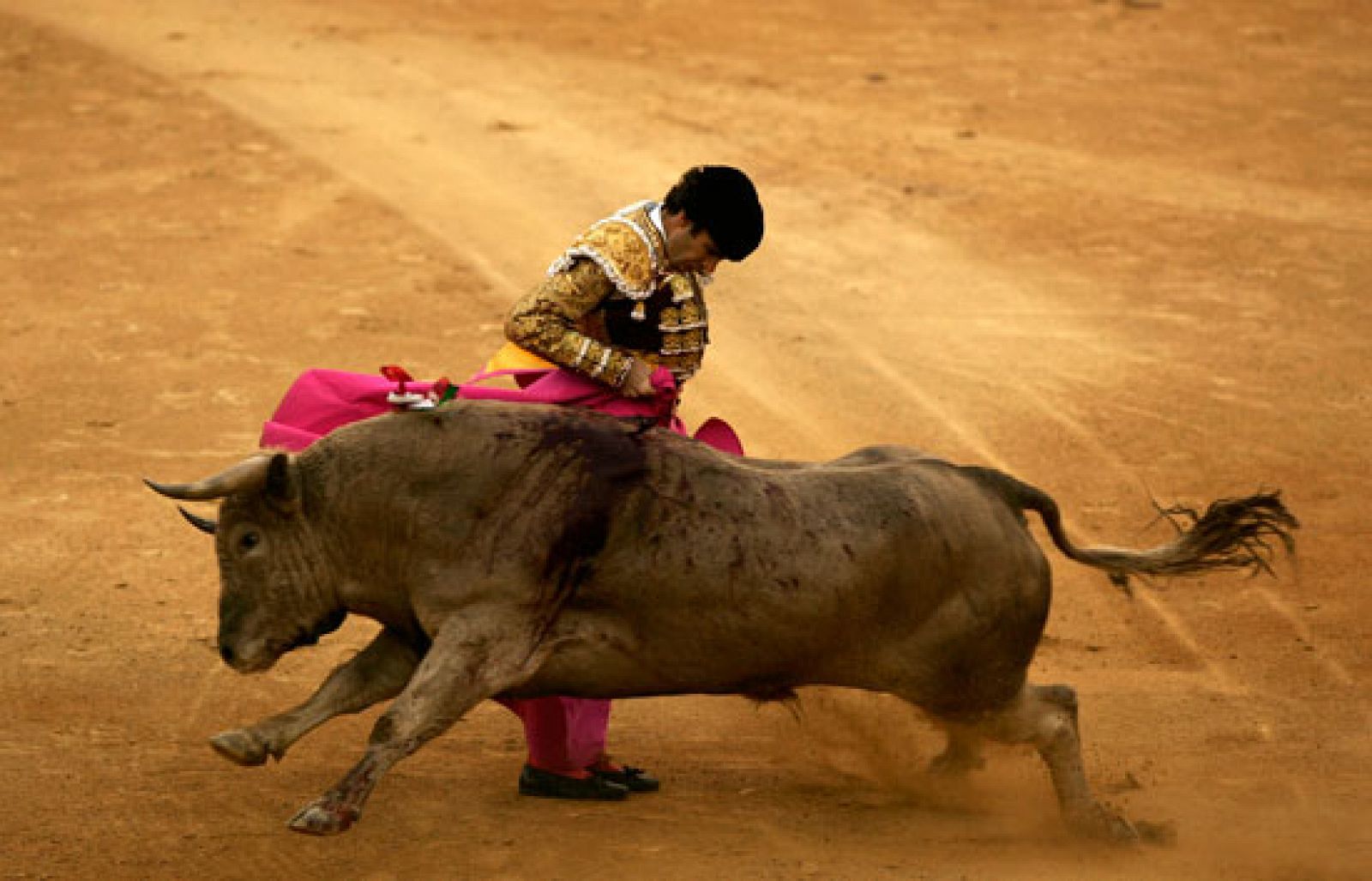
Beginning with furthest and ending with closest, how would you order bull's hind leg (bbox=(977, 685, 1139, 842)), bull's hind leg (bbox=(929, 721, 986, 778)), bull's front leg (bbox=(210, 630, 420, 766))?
bull's hind leg (bbox=(929, 721, 986, 778))
bull's hind leg (bbox=(977, 685, 1139, 842))
bull's front leg (bbox=(210, 630, 420, 766))

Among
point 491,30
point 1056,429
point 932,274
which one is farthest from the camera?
point 491,30

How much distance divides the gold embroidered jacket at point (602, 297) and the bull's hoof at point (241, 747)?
4.78ft

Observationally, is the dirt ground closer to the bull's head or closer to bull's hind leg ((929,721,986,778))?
bull's hind leg ((929,721,986,778))

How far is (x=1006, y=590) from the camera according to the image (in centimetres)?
615

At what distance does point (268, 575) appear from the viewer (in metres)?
5.92

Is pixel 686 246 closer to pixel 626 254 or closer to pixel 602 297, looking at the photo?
pixel 626 254

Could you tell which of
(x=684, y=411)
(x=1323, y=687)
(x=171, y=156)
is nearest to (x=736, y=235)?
(x=1323, y=687)

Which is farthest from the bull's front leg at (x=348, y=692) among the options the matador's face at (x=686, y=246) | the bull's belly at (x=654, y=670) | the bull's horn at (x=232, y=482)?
the matador's face at (x=686, y=246)

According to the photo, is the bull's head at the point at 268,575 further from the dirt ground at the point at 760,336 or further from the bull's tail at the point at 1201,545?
the bull's tail at the point at 1201,545

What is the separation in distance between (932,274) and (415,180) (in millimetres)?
3869

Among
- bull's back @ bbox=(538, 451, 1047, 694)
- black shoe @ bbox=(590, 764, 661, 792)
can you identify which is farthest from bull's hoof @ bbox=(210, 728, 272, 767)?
black shoe @ bbox=(590, 764, 661, 792)

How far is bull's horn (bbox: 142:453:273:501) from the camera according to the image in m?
5.63

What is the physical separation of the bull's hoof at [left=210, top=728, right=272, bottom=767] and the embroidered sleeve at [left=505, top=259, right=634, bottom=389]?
57.3 inches

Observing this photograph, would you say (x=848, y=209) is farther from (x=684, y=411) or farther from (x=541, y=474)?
(x=541, y=474)
